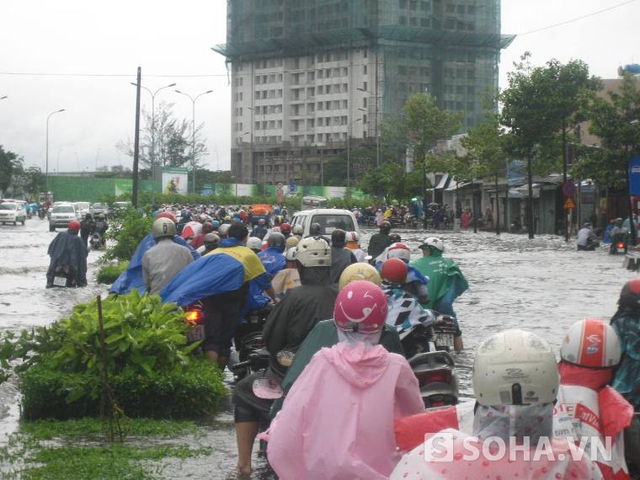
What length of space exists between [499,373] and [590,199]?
61.4 meters

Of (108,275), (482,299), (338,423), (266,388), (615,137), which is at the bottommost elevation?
(482,299)

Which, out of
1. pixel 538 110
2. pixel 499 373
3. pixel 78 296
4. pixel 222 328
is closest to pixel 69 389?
pixel 222 328

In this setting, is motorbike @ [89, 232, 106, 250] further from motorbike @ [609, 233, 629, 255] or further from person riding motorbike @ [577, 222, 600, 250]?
motorbike @ [609, 233, 629, 255]

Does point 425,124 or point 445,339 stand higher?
point 425,124

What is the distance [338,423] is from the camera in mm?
4312

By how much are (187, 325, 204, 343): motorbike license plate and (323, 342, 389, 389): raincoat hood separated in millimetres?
6089

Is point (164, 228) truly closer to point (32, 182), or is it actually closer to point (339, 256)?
point (339, 256)

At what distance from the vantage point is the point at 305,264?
716 centimetres

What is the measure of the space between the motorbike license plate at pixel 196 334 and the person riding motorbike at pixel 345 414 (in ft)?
20.0

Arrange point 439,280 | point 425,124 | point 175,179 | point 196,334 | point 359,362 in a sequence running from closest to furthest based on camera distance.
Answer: point 359,362
point 196,334
point 439,280
point 425,124
point 175,179

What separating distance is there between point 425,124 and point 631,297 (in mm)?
83262

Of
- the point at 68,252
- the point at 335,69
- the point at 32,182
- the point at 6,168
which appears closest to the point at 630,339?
the point at 68,252

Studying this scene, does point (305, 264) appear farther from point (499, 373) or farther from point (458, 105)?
point (458, 105)

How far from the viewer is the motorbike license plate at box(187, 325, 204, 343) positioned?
10.5 meters
